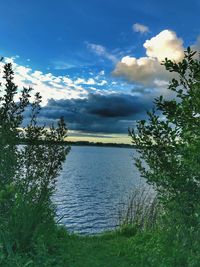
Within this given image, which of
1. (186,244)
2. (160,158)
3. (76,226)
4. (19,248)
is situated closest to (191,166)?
(160,158)

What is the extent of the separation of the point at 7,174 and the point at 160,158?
14.9 ft

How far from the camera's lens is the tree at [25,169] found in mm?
8250

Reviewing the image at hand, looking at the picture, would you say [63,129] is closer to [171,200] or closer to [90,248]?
[90,248]

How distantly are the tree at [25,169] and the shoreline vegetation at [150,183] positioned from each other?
0.02 m

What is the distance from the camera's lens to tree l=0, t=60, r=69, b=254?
8.25m

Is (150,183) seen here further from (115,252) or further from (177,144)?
(115,252)

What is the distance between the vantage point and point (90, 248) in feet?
37.4

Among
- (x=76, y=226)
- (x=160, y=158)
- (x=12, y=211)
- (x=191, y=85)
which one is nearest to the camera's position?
(x=191, y=85)

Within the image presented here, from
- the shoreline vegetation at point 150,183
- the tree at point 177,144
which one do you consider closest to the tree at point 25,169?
the shoreline vegetation at point 150,183

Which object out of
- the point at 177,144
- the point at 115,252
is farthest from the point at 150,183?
the point at 115,252

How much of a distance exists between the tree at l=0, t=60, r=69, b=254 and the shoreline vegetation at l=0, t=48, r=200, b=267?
0.02 meters

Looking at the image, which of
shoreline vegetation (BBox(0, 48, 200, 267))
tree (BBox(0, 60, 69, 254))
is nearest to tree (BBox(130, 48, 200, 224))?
shoreline vegetation (BBox(0, 48, 200, 267))

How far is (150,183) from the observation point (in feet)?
26.6

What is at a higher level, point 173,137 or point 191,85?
point 191,85
